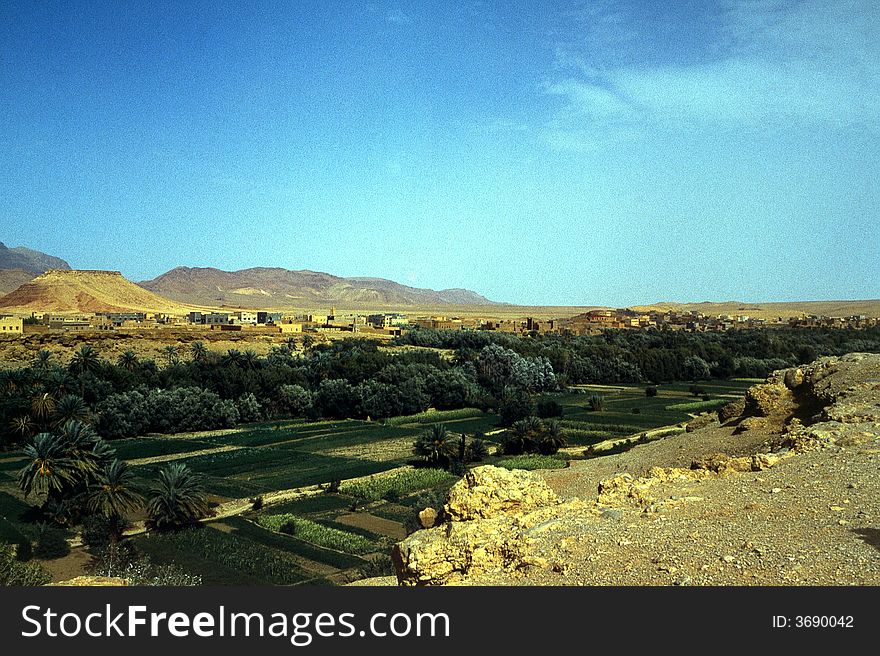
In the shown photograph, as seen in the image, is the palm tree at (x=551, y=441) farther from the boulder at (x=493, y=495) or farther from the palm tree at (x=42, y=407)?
the boulder at (x=493, y=495)

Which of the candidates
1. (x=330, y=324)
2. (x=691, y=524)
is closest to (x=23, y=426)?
(x=691, y=524)

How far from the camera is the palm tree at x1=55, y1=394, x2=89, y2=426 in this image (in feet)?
135

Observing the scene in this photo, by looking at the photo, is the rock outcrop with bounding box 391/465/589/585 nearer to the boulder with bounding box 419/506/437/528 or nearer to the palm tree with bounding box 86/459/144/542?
the boulder with bounding box 419/506/437/528

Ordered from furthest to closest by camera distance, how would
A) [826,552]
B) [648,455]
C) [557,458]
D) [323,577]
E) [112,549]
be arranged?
[557,458], [112,549], [323,577], [648,455], [826,552]

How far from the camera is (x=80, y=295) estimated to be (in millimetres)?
139625

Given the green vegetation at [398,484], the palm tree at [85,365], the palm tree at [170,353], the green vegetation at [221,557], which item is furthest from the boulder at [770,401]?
the palm tree at [170,353]

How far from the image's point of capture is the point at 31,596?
6684mm

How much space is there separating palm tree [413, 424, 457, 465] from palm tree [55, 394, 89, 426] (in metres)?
20.5

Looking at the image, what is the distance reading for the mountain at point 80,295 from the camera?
437ft

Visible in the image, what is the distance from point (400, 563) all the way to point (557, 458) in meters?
30.5

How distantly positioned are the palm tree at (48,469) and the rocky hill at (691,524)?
2489 centimetres

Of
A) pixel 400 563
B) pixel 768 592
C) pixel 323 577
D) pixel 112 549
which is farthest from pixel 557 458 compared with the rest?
pixel 768 592

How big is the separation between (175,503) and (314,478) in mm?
9756

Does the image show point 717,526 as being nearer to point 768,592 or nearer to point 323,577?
point 768,592
